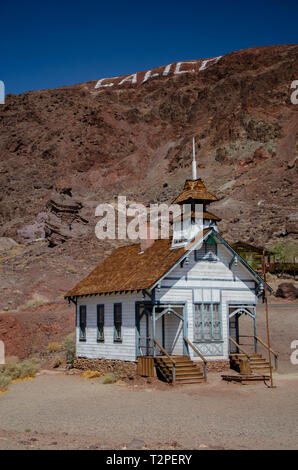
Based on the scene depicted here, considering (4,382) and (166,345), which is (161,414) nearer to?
(166,345)

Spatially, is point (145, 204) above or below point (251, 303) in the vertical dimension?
above

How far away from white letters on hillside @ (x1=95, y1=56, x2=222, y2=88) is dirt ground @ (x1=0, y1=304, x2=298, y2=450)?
137 m

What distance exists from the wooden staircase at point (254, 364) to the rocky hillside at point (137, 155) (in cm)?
2616

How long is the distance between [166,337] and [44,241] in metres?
48.4

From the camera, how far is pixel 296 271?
1811 inches

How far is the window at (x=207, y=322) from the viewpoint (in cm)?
2089

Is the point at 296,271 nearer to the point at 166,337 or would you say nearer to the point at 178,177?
the point at 166,337

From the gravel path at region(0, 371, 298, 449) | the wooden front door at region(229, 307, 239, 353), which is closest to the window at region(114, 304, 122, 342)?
the gravel path at region(0, 371, 298, 449)

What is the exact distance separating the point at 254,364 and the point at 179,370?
359cm

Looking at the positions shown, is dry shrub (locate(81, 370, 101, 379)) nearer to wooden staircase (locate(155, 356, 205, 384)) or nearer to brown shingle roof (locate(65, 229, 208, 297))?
brown shingle roof (locate(65, 229, 208, 297))

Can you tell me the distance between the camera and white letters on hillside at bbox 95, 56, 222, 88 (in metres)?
149

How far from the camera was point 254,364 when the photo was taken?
68.3 ft

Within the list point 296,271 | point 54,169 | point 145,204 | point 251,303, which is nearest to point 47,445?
point 251,303

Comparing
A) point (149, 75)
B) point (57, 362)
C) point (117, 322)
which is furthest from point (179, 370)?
point (149, 75)
